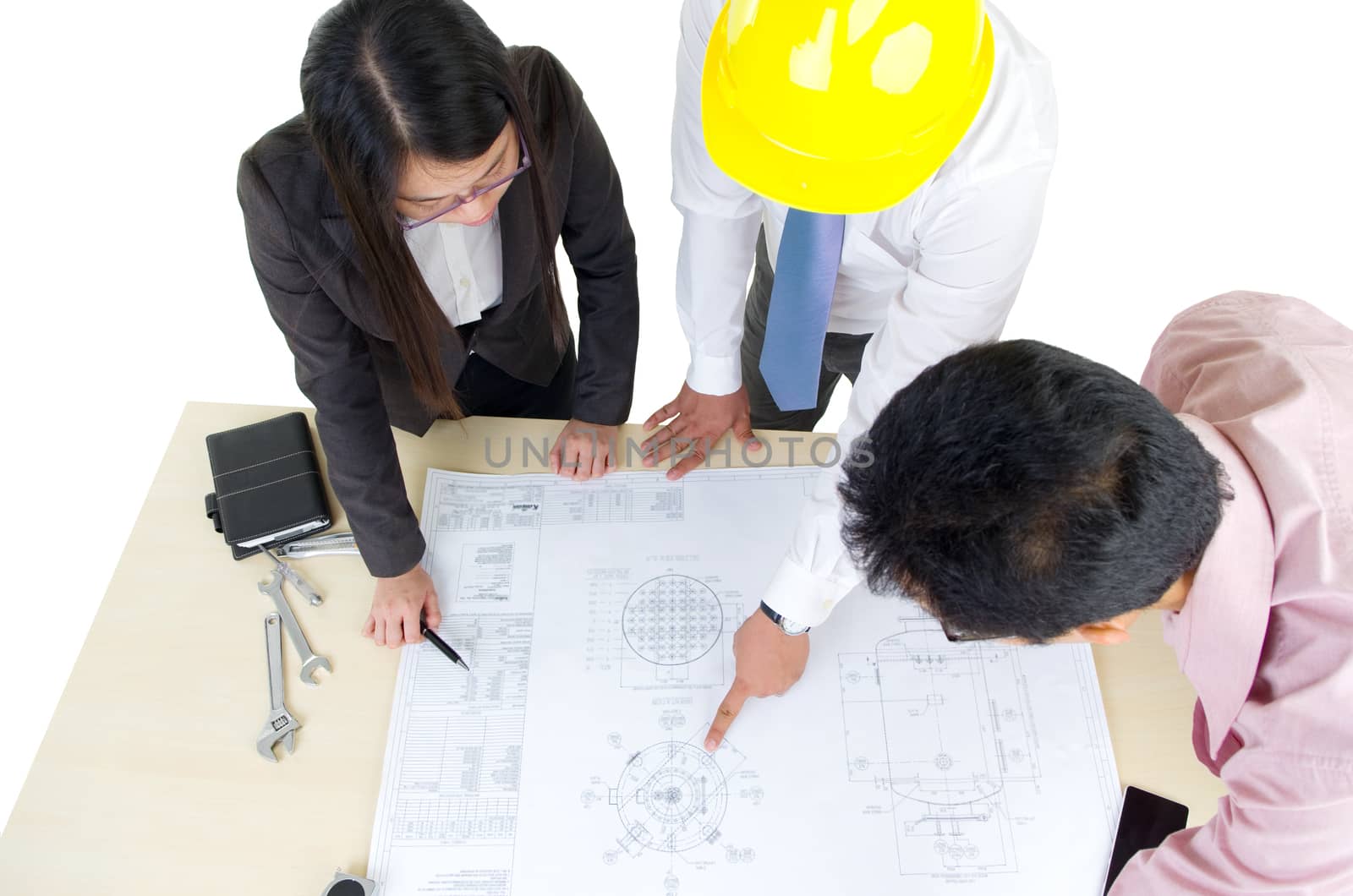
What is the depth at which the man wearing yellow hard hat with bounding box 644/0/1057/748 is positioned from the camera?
0.69 m

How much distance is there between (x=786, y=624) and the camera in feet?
3.85

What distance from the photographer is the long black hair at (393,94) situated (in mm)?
917

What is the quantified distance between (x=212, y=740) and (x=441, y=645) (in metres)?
0.33

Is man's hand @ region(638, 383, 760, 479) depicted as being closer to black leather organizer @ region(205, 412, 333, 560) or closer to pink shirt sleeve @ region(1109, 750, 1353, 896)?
black leather organizer @ region(205, 412, 333, 560)

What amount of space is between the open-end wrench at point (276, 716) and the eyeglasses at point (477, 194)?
0.63 metres

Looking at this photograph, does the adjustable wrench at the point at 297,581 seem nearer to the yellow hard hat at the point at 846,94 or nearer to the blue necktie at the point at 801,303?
the blue necktie at the point at 801,303

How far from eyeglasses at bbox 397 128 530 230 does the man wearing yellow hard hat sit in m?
0.23

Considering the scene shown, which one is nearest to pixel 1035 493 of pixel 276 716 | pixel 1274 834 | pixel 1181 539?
pixel 1181 539

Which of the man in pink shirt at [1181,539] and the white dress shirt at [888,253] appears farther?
the white dress shirt at [888,253]

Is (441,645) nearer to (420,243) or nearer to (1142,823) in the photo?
(420,243)

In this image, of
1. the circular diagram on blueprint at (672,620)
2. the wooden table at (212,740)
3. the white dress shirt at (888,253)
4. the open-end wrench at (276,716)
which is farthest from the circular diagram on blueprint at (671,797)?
the open-end wrench at (276,716)

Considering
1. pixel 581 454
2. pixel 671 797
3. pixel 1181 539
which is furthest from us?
pixel 581 454

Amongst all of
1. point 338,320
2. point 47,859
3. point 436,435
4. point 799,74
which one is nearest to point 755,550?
point 436,435

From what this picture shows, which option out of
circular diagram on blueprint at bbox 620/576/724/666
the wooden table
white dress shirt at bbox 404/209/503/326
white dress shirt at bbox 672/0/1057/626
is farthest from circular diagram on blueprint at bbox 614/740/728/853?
white dress shirt at bbox 404/209/503/326
